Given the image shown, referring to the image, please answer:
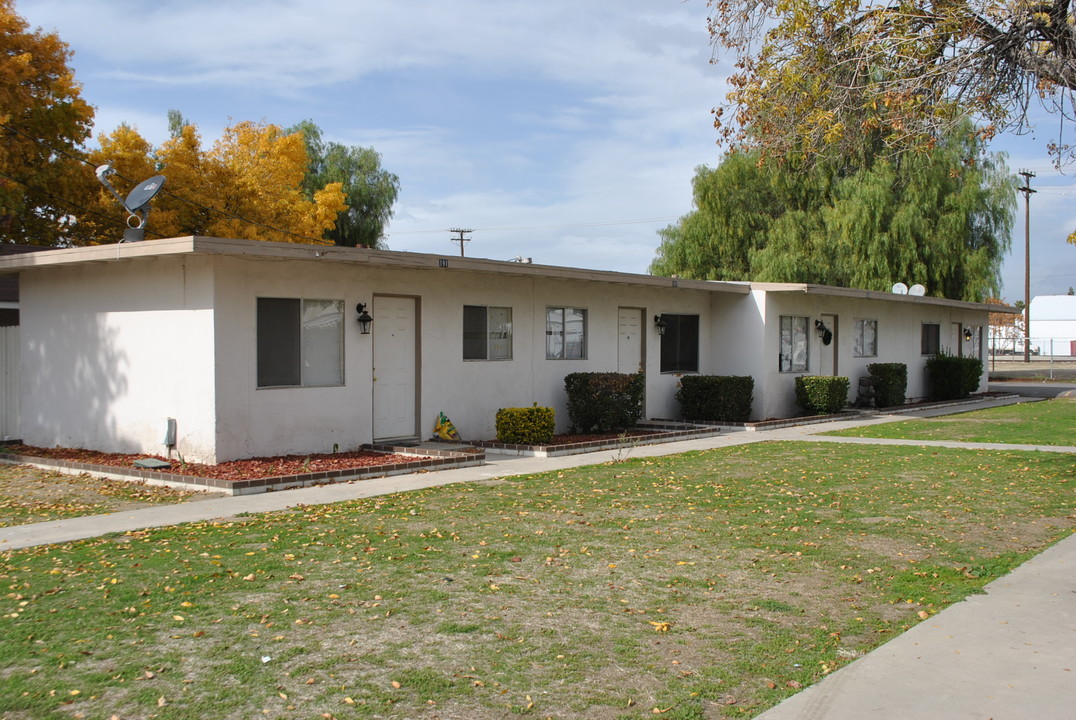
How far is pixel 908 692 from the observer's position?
14.6 ft

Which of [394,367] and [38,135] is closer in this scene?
[394,367]

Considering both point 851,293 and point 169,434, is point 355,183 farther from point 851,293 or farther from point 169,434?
point 169,434

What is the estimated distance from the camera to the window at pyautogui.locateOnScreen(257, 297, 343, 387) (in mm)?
12258

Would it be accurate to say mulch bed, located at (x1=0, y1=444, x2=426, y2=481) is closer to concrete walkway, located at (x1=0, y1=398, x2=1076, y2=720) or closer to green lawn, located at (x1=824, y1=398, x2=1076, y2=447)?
concrete walkway, located at (x1=0, y1=398, x2=1076, y2=720)

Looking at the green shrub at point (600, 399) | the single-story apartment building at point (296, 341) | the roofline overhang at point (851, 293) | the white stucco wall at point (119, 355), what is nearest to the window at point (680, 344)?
the single-story apartment building at point (296, 341)

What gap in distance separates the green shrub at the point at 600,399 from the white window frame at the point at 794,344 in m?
5.20

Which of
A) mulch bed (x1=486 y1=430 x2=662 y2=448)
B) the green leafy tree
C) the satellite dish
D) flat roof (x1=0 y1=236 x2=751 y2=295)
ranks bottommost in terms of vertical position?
mulch bed (x1=486 y1=430 x2=662 y2=448)

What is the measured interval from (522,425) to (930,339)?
17.2 meters

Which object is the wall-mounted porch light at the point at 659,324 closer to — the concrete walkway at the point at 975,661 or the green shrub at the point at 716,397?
the green shrub at the point at 716,397

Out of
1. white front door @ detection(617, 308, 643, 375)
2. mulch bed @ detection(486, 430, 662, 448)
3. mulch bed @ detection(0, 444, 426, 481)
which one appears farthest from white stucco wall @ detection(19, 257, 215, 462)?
white front door @ detection(617, 308, 643, 375)

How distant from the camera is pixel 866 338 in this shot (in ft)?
77.9

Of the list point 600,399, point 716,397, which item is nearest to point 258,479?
point 600,399

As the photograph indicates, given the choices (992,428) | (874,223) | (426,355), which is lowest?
(992,428)

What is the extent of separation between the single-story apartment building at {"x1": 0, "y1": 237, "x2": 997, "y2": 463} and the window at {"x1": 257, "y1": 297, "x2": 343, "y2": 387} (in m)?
0.02
